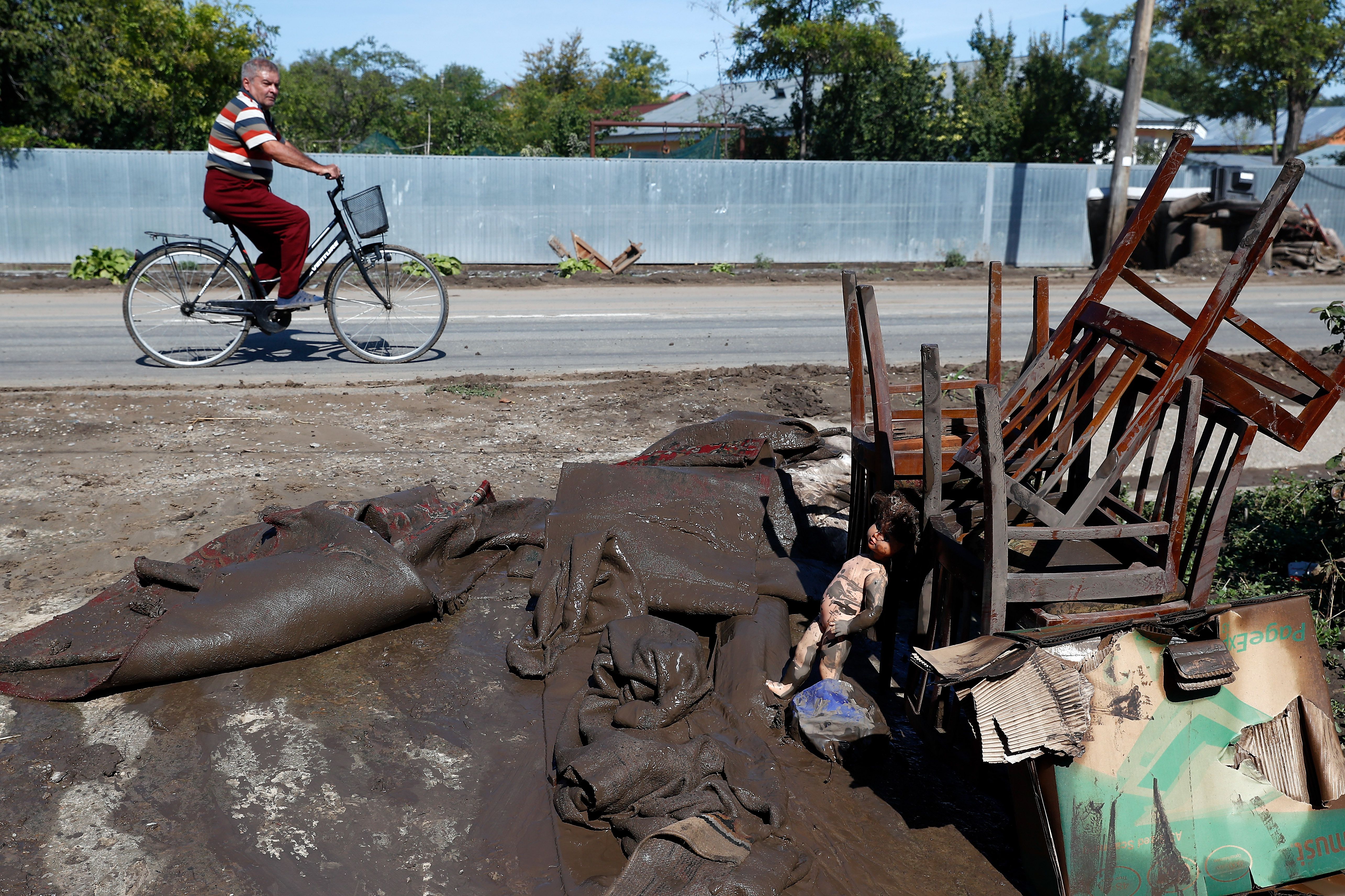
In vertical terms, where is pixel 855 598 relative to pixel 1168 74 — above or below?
below

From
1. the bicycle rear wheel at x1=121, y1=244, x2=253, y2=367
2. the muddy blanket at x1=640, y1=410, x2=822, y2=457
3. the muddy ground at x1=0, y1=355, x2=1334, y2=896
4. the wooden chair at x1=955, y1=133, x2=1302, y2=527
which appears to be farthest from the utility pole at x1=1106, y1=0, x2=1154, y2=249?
the muddy ground at x1=0, y1=355, x2=1334, y2=896

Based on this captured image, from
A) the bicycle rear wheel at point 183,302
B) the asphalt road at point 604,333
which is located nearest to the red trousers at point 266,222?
the bicycle rear wheel at point 183,302

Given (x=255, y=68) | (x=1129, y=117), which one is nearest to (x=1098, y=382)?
(x=255, y=68)

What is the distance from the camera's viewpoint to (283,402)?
23.5 feet

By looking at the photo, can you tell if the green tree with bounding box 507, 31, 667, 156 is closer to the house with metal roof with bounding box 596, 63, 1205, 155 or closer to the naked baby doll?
the house with metal roof with bounding box 596, 63, 1205, 155

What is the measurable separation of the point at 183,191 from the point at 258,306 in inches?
441

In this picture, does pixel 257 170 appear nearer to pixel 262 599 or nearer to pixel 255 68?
pixel 255 68

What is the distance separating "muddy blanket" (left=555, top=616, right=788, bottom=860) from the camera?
9.10 ft

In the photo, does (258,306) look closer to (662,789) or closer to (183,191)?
(662,789)

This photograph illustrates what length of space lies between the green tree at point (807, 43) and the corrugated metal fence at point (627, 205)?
161 inches

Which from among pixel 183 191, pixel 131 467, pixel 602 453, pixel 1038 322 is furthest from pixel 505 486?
pixel 183 191

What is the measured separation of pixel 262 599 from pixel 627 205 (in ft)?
53.9

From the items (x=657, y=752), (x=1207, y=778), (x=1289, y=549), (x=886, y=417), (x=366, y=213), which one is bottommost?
(x=657, y=752)

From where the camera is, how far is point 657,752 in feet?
9.45
